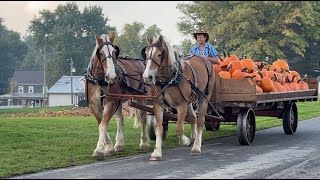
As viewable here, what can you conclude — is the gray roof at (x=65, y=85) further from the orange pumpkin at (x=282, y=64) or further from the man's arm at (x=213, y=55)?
the man's arm at (x=213, y=55)

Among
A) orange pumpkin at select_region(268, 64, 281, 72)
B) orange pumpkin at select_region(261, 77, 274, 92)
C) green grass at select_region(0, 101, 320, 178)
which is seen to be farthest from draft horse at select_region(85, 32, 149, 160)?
orange pumpkin at select_region(268, 64, 281, 72)

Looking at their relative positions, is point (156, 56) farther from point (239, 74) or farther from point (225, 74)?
point (239, 74)

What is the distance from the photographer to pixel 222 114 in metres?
13.4

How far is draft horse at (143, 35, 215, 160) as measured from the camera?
10.3 m

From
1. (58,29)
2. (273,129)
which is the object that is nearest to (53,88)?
(58,29)

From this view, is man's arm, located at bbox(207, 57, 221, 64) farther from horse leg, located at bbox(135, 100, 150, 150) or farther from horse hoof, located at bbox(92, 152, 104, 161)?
horse hoof, located at bbox(92, 152, 104, 161)

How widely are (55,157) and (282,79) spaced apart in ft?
23.3

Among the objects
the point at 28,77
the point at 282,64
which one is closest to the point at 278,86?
the point at 282,64

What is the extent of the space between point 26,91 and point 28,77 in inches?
174

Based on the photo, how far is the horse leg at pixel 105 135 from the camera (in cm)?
1041

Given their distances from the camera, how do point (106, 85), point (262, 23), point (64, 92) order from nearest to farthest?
1. point (262, 23)
2. point (106, 85)
3. point (64, 92)

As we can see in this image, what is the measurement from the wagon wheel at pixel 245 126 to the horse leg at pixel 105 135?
3210 mm

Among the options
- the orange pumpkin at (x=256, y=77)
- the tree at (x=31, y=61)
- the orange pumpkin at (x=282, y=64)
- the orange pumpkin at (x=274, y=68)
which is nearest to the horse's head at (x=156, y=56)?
the orange pumpkin at (x=256, y=77)

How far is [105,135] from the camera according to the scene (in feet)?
34.8
